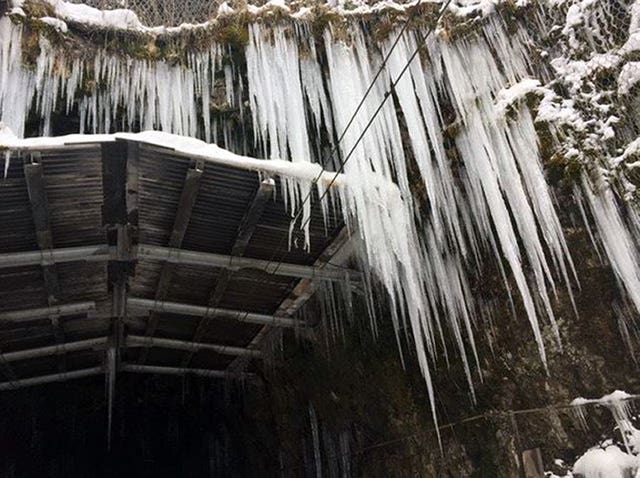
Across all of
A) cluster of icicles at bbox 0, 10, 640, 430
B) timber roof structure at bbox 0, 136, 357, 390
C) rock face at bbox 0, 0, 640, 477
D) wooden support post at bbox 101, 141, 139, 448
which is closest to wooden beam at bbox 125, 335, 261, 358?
timber roof structure at bbox 0, 136, 357, 390

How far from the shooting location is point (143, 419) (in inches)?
535

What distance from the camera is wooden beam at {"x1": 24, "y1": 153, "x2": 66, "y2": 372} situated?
15.0 feet

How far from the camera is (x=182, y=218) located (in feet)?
18.5

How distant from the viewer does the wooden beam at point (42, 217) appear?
4.56m

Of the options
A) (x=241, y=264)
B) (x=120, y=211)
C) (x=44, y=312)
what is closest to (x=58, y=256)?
(x=120, y=211)

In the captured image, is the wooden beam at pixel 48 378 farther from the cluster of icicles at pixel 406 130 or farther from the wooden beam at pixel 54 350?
the cluster of icicles at pixel 406 130

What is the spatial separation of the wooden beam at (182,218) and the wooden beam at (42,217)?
1.18 meters

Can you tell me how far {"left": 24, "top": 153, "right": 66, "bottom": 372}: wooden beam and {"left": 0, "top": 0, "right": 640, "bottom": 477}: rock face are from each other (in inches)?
38.0

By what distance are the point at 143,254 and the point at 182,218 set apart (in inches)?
38.4

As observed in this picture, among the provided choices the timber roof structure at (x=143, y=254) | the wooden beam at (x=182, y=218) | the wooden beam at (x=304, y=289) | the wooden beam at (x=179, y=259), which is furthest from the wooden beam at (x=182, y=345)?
the wooden beam at (x=179, y=259)

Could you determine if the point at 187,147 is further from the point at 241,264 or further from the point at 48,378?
the point at 48,378

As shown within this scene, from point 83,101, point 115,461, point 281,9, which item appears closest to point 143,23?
point 83,101

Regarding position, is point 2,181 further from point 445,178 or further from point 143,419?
point 143,419

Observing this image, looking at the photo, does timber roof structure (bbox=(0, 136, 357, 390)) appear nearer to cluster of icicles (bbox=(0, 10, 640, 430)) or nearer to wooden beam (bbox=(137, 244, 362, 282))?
wooden beam (bbox=(137, 244, 362, 282))
